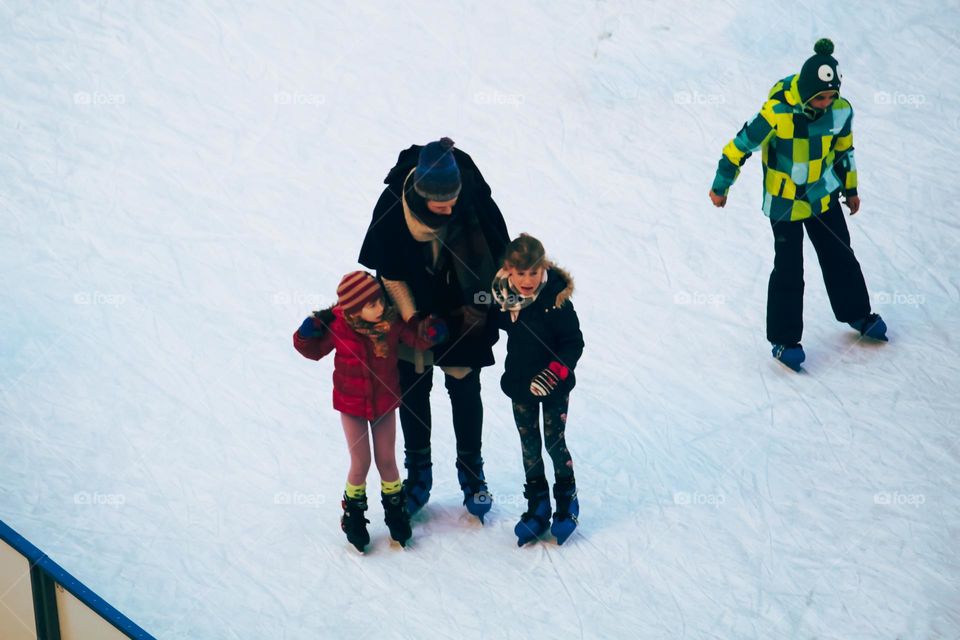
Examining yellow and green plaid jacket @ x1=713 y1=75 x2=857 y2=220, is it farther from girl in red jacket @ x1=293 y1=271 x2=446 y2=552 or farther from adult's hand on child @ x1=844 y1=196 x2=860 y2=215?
A: girl in red jacket @ x1=293 y1=271 x2=446 y2=552

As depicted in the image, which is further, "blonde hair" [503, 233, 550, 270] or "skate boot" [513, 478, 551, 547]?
"skate boot" [513, 478, 551, 547]

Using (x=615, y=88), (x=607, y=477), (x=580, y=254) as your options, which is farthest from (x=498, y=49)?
(x=607, y=477)

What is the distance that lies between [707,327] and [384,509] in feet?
8.46

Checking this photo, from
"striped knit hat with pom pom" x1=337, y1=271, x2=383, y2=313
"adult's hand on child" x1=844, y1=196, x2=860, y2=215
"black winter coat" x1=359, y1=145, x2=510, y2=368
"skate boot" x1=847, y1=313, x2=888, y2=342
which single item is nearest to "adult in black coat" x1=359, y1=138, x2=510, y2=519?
"black winter coat" x1=359, y1=145, x2=510, y2=368

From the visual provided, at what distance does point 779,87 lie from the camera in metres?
6.98

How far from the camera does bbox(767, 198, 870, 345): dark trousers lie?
23.9 ft

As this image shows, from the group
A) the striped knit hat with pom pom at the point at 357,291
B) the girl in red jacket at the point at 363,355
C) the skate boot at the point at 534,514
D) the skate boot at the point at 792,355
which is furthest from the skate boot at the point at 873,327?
the striped knit hat with pom pom at the point at 357,291

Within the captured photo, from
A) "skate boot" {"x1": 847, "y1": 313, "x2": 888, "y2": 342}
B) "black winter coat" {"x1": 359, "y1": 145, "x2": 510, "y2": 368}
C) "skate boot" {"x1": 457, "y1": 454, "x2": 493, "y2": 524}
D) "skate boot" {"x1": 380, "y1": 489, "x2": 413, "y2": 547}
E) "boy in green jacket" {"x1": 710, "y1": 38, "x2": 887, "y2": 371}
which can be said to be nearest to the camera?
"black winter coat" {"x1": 359, "y1": 145, "x2": 510, "y2": 368}

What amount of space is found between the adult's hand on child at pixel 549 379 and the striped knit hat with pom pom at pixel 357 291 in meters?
0.75

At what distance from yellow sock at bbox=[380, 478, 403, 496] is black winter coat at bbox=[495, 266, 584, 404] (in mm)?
749

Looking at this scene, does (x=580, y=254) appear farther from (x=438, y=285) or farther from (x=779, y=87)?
(x=438, y=285)

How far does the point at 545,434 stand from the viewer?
233 inches

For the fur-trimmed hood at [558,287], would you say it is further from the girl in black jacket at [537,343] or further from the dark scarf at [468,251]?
the dark scarf at [468,251]

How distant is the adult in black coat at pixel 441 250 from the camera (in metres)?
5.55
